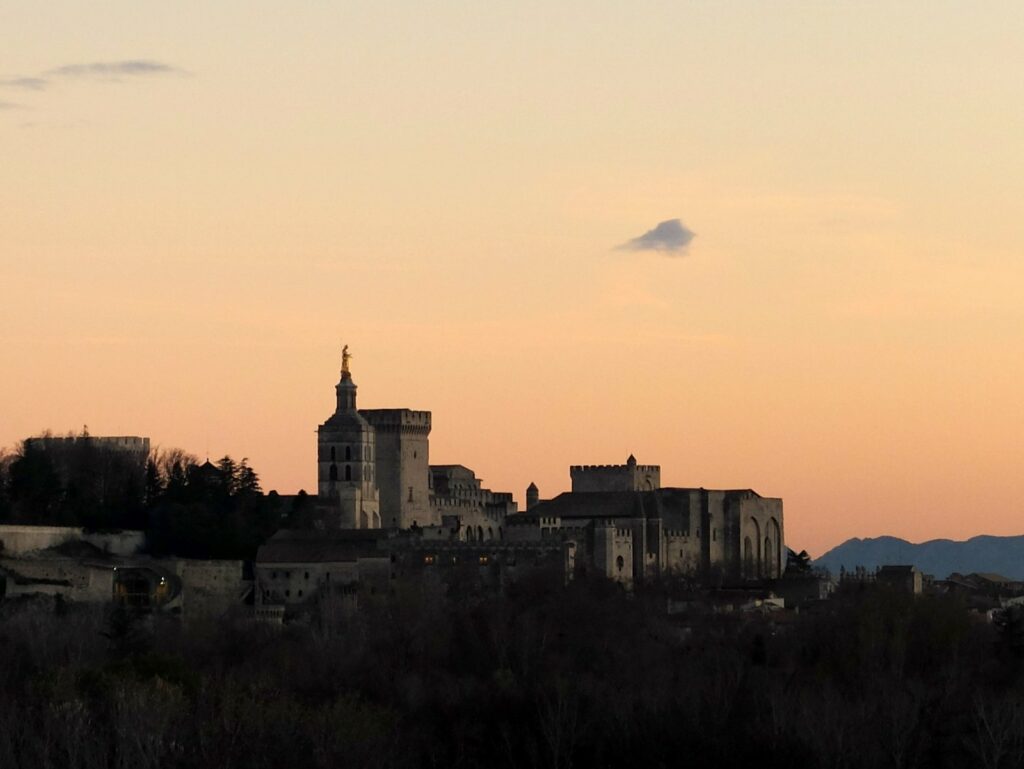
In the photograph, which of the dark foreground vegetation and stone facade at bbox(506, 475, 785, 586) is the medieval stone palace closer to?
stone facade at bbox(506, 475, 785, 586)

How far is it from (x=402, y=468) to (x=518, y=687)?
3106 cm

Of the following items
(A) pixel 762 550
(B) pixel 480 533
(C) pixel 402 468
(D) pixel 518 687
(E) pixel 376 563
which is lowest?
(D) pixel 518 687

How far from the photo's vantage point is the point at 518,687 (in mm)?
56594

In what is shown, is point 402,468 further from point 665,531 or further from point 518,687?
point 518,687

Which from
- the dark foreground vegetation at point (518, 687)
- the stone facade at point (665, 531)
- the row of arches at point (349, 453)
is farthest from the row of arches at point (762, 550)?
the dark foreground vegetation at point (518, 687)

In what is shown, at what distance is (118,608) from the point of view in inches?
2687

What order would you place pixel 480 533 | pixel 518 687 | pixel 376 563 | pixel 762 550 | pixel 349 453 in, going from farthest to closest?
pixel 762 550
pixel 480 533
pixel 349 453
pixel 376 563
pixel 518 687

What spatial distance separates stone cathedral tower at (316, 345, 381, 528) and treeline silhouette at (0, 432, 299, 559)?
1124 millimetres

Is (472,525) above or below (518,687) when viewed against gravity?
above

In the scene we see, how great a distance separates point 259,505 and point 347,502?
3444 millimetres

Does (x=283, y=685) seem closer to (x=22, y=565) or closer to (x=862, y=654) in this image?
(x=862, y=654)

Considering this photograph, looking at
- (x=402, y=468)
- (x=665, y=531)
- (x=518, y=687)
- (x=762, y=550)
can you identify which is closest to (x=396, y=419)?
(x=402, y=468)

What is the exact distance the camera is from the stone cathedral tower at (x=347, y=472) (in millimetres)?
84125

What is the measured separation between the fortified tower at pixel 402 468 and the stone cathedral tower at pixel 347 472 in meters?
1.26
